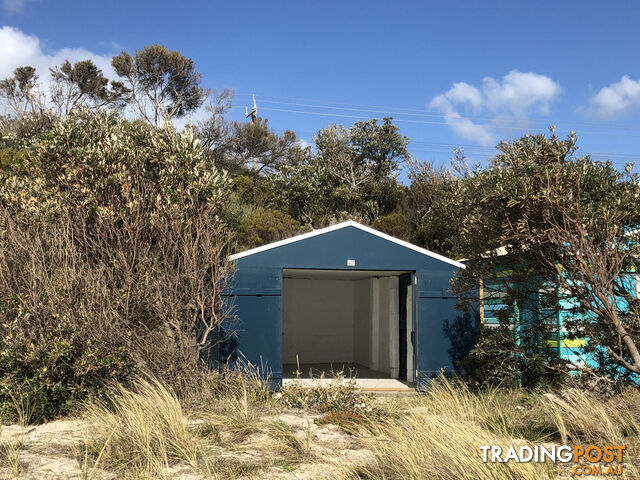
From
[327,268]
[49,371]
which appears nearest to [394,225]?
[327,268]

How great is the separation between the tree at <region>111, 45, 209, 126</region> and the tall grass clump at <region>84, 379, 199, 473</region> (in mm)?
27774

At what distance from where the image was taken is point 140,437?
21.1 feet

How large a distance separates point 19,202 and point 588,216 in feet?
27.1

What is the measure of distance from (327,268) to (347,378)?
3.82 m

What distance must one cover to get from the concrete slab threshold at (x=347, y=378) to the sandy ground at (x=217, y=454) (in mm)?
2550

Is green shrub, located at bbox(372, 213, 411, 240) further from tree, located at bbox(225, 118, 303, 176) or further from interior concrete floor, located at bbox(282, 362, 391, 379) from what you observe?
tree, located at bbox(225, 118, 303, 176)

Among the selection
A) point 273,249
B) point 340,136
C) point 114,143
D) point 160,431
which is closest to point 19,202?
point 114,143

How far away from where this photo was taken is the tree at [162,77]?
33.6m

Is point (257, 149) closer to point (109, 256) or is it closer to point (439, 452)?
point (109, 256)

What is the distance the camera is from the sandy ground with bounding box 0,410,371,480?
18.8 ft

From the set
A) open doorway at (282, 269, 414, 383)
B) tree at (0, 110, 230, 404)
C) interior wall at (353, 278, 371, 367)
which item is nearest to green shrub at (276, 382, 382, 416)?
tree at (0, 110, 230, 404)

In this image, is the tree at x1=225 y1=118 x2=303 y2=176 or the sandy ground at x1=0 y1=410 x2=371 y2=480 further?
the tree at x1=225 y1=118 x2=303 y2=176

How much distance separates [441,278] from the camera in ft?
39.3

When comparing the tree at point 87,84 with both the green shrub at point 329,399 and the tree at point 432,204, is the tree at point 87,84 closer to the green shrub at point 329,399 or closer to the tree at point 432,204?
the tree at point 432,204
